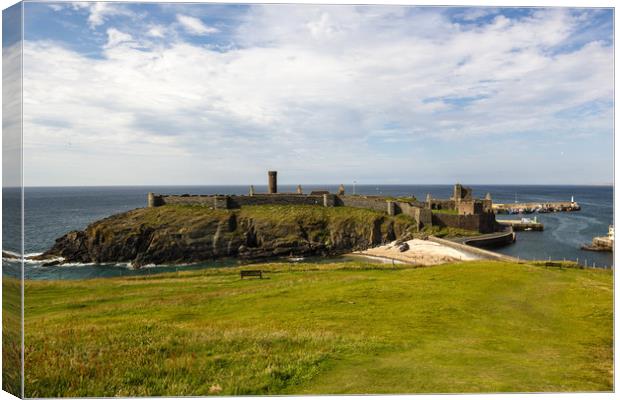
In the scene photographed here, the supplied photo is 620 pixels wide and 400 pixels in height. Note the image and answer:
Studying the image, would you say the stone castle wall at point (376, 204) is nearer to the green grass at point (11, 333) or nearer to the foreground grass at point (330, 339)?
the foreground grass at point (330, 339)

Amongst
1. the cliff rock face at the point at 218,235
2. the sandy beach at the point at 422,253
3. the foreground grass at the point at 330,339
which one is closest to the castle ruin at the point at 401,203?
the cliff rock face at the point at 218,235

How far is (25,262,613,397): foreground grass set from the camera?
913cm

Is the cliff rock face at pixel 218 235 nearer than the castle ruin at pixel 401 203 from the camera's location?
Yes

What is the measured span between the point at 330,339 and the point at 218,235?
48264 mm

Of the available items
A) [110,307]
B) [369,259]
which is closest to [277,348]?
[110,307]

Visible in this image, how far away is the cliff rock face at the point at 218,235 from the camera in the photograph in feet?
178

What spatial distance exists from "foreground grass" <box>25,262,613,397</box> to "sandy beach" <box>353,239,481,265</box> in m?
19.5

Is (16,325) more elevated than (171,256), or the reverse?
(16,325)

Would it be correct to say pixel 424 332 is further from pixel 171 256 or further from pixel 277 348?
pixel 171 256

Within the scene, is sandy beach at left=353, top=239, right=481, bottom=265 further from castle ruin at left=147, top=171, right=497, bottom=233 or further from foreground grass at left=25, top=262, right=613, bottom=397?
foreground grass at left=25, top=262, right=613, bottom=397

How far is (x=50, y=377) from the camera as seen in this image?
30.3 ft

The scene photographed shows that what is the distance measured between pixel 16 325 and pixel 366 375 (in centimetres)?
925

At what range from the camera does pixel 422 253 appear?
42656 mm

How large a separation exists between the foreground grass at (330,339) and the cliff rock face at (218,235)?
36835 millimetres
